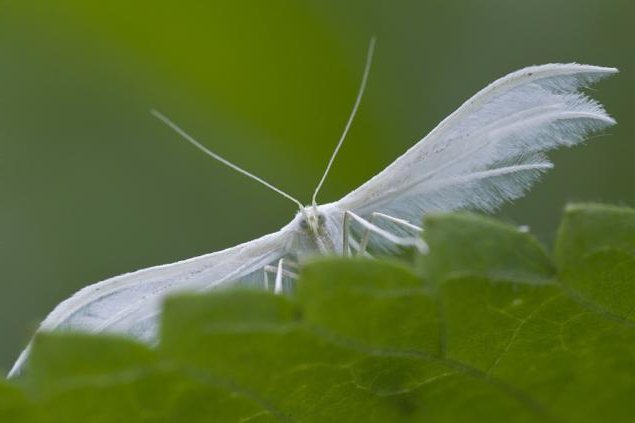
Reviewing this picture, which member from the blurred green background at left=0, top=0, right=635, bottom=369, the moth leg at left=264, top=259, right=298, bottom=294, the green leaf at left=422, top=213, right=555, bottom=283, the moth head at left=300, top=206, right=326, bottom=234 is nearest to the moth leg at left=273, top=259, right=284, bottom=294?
the moth leg at left=264, top=259, right=298, bottom=294

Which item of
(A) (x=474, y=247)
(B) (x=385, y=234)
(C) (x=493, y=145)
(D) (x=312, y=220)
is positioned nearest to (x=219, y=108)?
(D) (x=312, y=220)

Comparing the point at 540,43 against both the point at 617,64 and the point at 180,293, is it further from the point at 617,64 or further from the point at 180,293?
the point at 180,293

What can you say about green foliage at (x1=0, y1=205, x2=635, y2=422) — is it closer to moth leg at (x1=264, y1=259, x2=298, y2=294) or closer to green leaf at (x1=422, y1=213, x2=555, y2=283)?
green leaf at (x1=422, y1=213, x2=555, y2=283)

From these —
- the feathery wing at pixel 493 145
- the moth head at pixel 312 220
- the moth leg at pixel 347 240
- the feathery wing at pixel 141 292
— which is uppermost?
the feathery wing at pixel 493 145

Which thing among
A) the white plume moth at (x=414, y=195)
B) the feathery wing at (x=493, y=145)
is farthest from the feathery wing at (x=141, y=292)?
the feathery wing at (x=493, y=145)

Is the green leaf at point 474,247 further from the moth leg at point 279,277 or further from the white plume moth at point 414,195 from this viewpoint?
the moth leg at point 279,277

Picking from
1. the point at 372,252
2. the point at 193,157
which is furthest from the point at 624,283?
the point at 193,157
